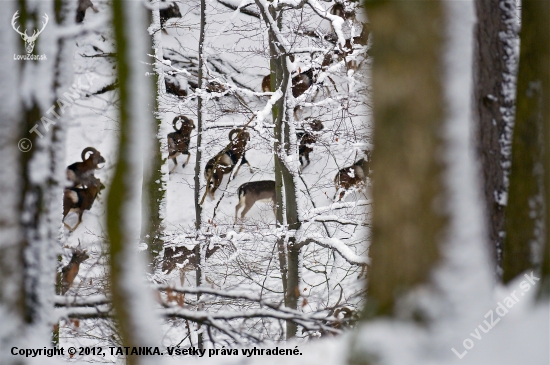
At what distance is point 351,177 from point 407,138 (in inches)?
245

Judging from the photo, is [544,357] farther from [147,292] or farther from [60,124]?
[60,124]

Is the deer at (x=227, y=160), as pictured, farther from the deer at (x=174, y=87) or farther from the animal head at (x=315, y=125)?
the deer at (x=174, y=87)

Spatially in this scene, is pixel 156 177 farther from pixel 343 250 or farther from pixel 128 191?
pixel 128 191

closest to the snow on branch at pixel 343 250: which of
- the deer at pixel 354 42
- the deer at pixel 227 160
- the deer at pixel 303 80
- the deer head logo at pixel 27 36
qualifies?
the deer at pixel 227 160

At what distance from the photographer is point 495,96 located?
2457mm

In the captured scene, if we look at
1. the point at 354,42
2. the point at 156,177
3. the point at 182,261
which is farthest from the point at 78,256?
the point at 354,42

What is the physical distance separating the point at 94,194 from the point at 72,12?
22.3 feet

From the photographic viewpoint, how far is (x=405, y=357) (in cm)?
171

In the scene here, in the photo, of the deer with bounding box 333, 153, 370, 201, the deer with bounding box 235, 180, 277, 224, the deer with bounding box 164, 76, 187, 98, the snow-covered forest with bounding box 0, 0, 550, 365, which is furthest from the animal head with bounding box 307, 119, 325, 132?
the snow-covered forest with bounding box 0, 0, 550, 365

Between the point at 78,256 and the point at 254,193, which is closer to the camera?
the point at 78,256

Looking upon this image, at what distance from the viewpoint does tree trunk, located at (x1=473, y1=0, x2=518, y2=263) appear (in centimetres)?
243

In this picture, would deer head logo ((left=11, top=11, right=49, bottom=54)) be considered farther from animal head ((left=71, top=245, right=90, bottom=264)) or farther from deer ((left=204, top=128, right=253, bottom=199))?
animal head ((left=71, top=245, right=90, bottom=264))

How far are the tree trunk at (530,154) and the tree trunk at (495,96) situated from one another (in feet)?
0.15

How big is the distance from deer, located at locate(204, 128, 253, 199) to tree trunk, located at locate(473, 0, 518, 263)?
4053 mm
